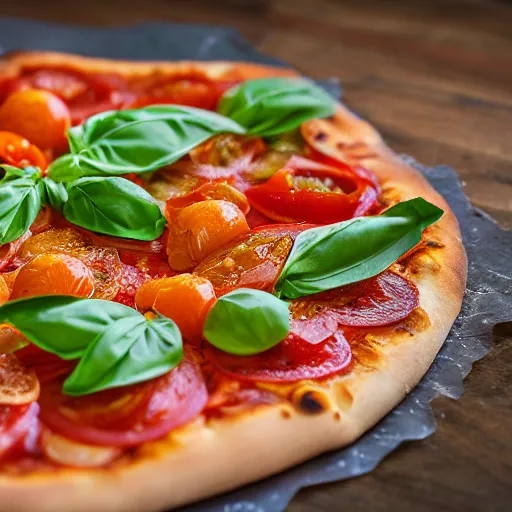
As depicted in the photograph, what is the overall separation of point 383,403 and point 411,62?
2480 mm

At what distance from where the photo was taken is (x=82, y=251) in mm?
2469

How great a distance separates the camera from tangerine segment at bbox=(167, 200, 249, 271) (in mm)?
2424

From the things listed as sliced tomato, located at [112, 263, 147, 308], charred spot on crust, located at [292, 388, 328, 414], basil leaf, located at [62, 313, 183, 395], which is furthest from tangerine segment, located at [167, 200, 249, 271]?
charred spot on crust, located at [292, 388, 328, 414]

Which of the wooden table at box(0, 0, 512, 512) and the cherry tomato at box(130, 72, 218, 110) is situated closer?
the wooden table at box(0, 0, 512, 512)

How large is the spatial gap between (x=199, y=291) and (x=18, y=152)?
1.05 meters

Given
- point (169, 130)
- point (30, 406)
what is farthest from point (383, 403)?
point (169, 130)

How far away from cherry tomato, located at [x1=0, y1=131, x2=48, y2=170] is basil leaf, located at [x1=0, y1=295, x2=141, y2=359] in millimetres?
1006

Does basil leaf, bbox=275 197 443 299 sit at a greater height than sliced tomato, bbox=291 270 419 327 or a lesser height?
greater

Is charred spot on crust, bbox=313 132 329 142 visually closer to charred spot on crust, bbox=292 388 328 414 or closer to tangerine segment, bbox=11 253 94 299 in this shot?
tangerine segment, bbox=11 253 94 299

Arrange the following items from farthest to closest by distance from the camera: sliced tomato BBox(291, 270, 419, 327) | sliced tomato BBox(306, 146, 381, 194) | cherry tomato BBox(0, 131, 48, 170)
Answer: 1. sliced tomato BBox(306, 146, 381, 194)
2. cherry tomato BBox(0, 131, 48, 170)
3. sliced tomato BBox(291, 270, 419, 327)

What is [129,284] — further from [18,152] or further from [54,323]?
[18,152]

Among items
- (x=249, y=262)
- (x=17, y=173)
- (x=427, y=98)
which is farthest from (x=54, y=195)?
(x=427, y=98)

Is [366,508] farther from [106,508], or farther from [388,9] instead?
[388,9]

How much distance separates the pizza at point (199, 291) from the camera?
1857mm
